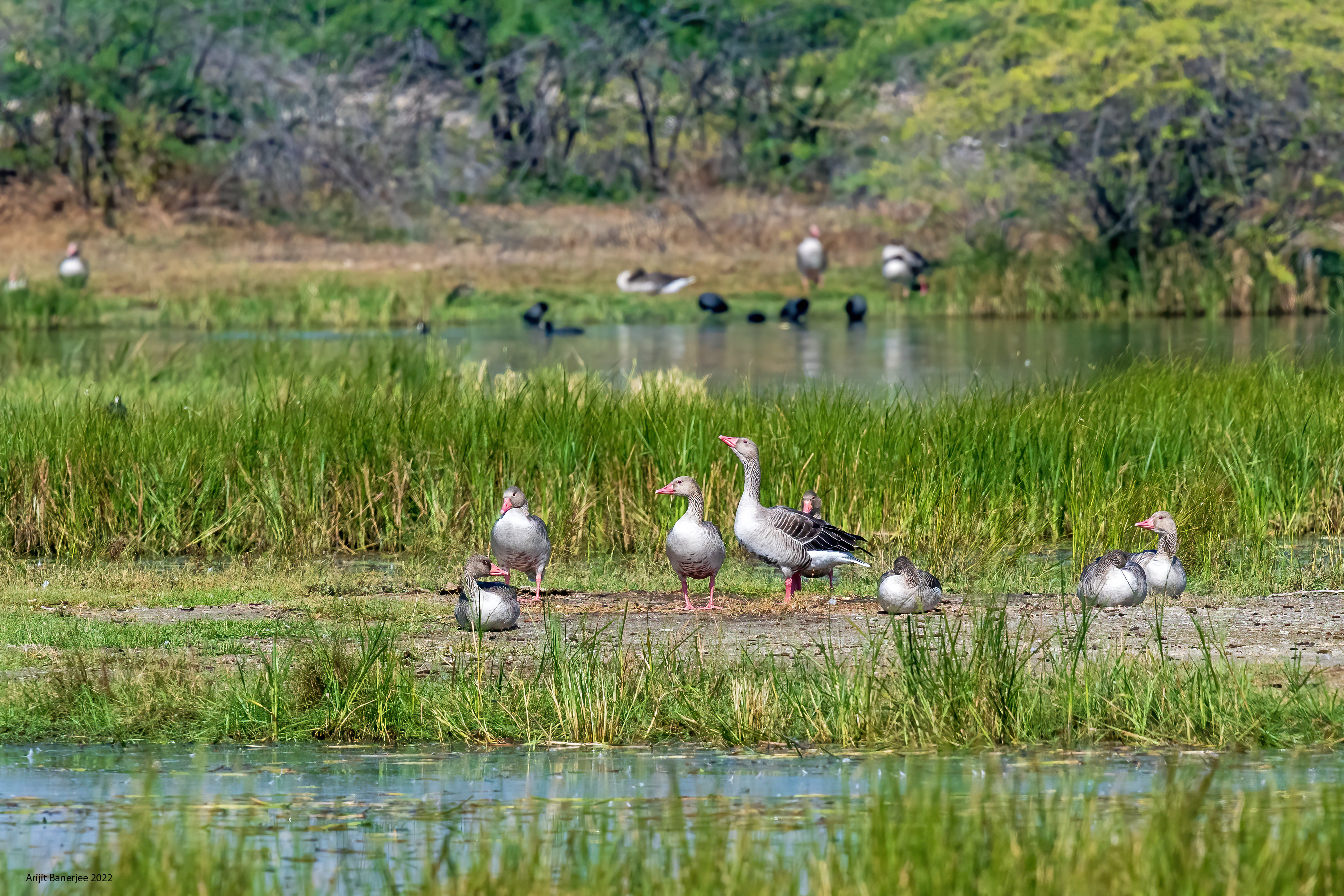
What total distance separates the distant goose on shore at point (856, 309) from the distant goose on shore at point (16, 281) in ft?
48.5

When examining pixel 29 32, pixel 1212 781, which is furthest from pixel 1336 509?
pixel 29 32

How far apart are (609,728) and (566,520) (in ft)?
21.0

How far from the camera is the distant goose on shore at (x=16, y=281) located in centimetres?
3469

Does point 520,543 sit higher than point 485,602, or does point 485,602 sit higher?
point 520,543

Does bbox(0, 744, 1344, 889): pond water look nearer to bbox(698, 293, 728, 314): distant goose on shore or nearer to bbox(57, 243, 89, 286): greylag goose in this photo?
bbox(57, 243, 89, 286): greylag goose

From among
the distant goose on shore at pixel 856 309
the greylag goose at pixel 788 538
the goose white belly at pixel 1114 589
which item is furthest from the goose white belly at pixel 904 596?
the distant goose on shore at pixel 856 309

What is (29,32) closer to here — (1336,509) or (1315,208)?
(1315,208)

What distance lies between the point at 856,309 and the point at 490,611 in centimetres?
2784

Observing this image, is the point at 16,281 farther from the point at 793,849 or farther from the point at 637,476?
the point at 793,849

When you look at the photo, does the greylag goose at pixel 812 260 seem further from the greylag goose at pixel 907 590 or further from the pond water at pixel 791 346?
the greylag goose at pixel 907 590

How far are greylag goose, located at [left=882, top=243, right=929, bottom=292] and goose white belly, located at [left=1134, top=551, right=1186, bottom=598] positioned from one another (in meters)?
28.7

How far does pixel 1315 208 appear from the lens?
3762 centimetres

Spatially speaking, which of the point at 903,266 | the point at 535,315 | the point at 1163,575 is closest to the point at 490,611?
Answer: the point at 1163,575

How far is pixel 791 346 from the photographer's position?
3331cm
